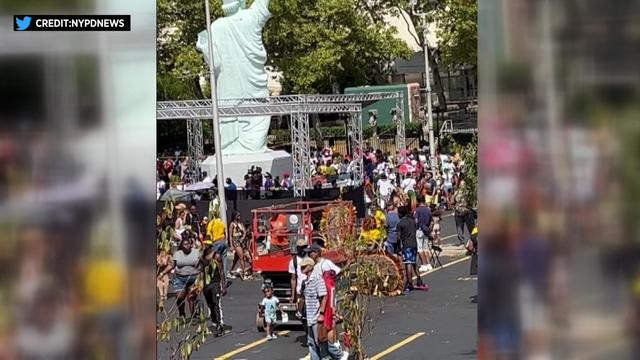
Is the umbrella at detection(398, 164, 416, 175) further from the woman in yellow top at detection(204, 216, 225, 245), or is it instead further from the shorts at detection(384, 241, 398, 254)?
the woman in yellow top at detection(204, 216, 225, 245)

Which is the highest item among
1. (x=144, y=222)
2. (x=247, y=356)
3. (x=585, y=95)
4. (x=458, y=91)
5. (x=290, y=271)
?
(x=458, y=91)

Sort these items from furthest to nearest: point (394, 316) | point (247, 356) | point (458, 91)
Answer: point (458, 91) < point (394, 316) < point (247, 356)

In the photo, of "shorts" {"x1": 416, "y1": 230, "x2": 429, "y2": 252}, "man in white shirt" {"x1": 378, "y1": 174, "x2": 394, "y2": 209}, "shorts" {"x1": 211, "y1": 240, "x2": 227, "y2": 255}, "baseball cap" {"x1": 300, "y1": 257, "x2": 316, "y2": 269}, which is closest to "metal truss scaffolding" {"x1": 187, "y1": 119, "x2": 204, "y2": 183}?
"man in white shirt" {"x1": 378, "y1": 174, "x2": 394, "y2": 209}

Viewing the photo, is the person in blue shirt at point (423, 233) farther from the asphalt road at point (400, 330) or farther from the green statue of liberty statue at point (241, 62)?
the green statue of liberty statue at point (241, 62)

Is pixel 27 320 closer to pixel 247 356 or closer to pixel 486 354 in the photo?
pixel 486 354

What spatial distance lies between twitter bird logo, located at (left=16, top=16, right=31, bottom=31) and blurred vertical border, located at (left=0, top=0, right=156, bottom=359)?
0.03m

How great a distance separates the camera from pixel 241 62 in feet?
112

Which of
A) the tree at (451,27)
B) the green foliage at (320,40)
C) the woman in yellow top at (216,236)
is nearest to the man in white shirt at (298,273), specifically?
the woman in yellow top at (216,236)

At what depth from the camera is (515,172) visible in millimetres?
3568

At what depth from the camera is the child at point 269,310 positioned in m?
14.5

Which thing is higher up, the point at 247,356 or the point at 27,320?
the point at 27,320

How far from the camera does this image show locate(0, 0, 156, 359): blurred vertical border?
404cm

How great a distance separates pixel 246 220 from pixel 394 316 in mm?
10584

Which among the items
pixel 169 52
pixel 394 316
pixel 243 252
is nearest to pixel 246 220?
pixel 243 252
